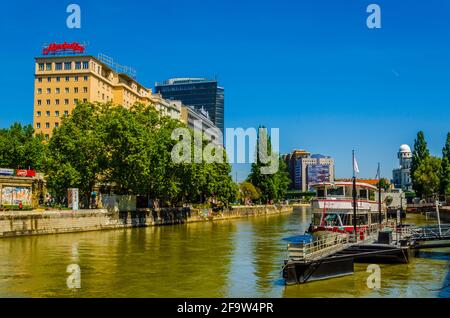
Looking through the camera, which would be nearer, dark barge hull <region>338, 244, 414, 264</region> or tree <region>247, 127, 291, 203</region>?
dark barge hull <region>338, 244, 414, 264</region>

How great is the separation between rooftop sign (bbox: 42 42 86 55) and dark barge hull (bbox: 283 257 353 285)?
101108mm

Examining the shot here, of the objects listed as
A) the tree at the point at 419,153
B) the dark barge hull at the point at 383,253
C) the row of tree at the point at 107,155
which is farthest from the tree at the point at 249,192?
the dark barge hull at the point at 383,253

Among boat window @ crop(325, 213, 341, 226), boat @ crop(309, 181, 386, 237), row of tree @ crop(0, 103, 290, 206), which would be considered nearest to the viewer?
boat @ crop(309, 181, 386, 237)

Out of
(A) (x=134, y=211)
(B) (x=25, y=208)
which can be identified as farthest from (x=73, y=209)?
(A) (x=134, y=211)

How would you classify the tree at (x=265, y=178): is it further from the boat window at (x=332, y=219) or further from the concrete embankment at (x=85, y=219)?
the boat window at (x=332, y=219)

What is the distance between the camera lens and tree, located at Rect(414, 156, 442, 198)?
425ft

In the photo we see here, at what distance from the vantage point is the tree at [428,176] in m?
130

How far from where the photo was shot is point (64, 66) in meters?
121

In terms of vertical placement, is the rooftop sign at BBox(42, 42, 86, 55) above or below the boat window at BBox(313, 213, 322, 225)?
above

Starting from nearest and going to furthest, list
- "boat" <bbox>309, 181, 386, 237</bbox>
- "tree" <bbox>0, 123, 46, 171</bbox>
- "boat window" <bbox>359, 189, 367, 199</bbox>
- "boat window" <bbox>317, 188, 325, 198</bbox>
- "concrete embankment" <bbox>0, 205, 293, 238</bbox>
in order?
"boat" <bbox>309, 181, 386, 237</bbox> → "boat window" <bbox>317, 188, 325, 198</bbox> → "boat window" <bbox>359, 189, 367, 199</bbox> → "concrete embankment" <bbox>0, 205, 293, 238</bbox> → "tree" <bbox>0, 123, 46, 171</bbox>

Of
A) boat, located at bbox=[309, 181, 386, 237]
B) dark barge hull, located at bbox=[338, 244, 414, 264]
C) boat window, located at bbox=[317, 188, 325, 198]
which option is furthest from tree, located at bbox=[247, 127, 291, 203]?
dark barge hull, located at bbox=[338, 244, 414, 264]

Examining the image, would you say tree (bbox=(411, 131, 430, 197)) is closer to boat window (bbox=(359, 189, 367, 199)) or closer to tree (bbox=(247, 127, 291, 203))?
tree (bbox=(247, 127, 291, 203))

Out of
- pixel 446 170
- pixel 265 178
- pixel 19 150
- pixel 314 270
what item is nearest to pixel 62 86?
pixel 19 150
